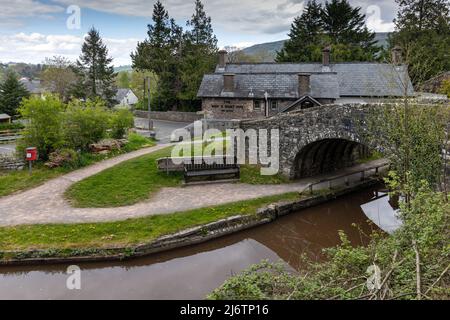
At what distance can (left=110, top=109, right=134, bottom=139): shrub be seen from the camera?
959 inches

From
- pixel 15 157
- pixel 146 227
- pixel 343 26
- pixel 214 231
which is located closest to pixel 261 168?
pixel 214 231

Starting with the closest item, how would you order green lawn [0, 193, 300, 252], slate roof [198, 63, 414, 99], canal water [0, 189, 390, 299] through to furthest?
canal water [0, 189, 390, 299] → green lawn [0, 193, 300, 252] → slate roof [198, 63, 414, 99]

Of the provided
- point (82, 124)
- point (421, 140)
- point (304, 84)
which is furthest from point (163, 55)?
point (421, 140)

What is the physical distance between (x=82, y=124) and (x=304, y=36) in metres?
34.2

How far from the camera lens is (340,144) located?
21906 millimetres

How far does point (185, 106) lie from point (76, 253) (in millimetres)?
32159

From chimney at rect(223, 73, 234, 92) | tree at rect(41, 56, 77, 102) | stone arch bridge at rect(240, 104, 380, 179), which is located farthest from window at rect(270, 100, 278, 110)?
tree at rect(41, 56, 77, 102)

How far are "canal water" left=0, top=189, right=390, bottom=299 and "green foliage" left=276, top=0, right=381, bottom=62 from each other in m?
34.9

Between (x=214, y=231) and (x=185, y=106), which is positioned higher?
(x=185, y=106)

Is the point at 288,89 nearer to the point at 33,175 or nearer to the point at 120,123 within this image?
the point at 120,123

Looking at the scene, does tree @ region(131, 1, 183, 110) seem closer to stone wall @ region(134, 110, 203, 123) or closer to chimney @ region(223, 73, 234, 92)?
stone wall @ region(134, 110, 203, 123)

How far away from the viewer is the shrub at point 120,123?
2436 centimetres
